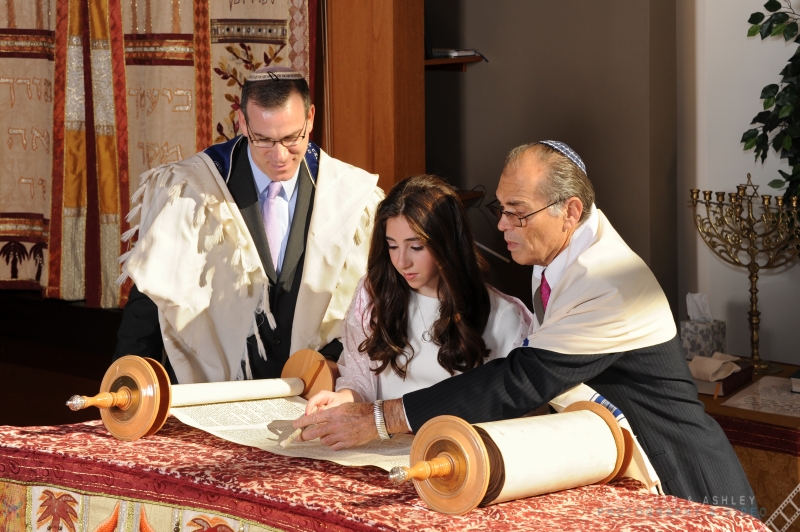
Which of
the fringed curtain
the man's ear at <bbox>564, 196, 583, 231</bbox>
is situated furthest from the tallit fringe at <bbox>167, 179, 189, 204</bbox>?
the fringed curtain

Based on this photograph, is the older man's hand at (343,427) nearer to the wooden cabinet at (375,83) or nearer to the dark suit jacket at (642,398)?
the dark suit jacket at (642,398)

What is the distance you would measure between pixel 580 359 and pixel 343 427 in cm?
53

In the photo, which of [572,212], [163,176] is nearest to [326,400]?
[572,212]

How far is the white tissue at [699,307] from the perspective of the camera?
404 centimetres

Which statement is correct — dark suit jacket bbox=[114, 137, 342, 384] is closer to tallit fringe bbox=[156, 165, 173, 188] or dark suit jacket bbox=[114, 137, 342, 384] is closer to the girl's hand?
tallit fringe bbox=[156, 165, 173, 188]

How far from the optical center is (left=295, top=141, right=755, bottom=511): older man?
6.70 feet

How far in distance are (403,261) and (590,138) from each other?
215 centimetres

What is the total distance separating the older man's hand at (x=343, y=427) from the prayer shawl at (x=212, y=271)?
0.82 meters

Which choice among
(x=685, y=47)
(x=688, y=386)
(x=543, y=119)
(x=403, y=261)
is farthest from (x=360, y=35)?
(x=688, y=386)

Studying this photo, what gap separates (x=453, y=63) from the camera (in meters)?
4.65

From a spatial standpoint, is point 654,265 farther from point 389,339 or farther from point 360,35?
point 389,339

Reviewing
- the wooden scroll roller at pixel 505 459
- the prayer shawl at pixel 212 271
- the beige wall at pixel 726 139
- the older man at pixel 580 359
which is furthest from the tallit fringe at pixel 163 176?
the beige wall at pixel 726 139

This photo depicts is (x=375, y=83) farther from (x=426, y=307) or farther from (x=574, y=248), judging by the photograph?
(x=574, y=248)

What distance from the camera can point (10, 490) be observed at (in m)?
2.11
